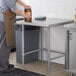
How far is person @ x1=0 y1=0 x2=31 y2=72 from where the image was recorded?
372 cm

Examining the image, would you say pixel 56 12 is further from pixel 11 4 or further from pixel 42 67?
pixel 42 67

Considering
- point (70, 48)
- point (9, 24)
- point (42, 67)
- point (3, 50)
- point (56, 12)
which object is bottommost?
point (42, 67)

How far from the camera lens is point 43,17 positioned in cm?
407

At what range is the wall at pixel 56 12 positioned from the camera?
400 cm

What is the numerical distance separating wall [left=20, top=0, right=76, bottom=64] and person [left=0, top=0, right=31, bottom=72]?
62 centimetres

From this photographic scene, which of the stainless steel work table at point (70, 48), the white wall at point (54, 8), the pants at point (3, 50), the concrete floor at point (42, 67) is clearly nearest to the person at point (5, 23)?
the pants at point (3, 50)

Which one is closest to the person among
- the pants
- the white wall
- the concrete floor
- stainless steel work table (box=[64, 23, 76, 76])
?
the pants

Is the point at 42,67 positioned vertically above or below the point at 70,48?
below

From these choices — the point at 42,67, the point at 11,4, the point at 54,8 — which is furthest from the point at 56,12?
the point at 42,67

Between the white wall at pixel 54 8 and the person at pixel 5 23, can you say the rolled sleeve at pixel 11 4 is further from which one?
the white wall at pixel 54 8

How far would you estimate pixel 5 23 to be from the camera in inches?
149

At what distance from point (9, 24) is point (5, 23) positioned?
0.22ft

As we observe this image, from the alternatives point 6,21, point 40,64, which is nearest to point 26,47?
point 40,64

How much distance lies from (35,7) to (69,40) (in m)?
1.36
